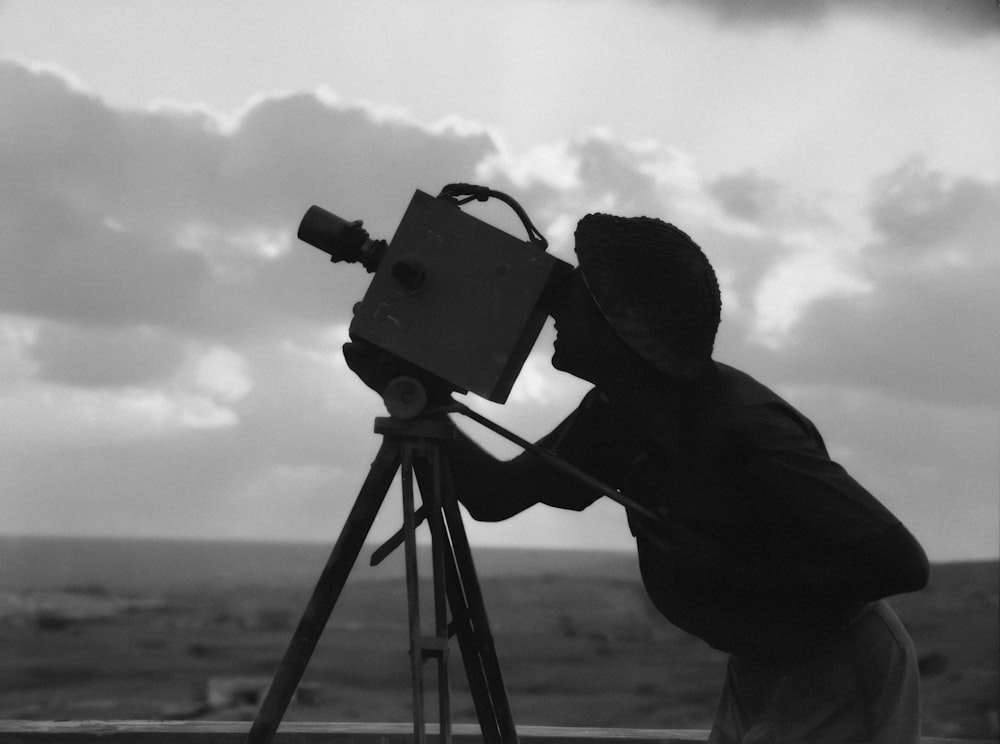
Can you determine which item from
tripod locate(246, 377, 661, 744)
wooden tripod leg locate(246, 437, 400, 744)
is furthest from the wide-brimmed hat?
wooden tripod leg locate(246, 437, 400, 744)

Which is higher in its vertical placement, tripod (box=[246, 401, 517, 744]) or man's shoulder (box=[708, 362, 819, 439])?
man's shoulder (box=[708, 362, 819, 439])

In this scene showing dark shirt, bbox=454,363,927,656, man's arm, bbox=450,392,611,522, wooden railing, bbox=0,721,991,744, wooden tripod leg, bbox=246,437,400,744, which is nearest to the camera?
dark shirt, bbox=454,363,927,656

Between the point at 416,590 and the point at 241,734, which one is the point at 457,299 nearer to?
the point at 416,590

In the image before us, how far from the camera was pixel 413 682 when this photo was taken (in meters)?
1.74

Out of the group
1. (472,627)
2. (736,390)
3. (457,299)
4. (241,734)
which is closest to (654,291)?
(736,390)

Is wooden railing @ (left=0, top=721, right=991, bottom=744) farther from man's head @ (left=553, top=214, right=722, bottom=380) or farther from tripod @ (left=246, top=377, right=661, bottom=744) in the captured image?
man's head @ (left=553, top=214, right=722, bottom=380)

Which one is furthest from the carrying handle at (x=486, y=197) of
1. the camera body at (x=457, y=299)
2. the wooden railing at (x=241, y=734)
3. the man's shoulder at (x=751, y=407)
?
the wooden railing at (x=241, y=734)

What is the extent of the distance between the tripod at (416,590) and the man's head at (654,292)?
0.40m

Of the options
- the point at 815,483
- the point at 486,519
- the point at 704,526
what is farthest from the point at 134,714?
the point at 815,483

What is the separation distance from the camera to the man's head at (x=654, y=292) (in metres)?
1.68

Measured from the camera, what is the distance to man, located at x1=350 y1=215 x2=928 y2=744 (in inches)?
58.9

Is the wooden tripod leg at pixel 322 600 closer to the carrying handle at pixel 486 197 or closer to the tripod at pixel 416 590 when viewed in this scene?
the tripod at pixel 416 590

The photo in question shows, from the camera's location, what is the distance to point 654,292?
1.70 metres

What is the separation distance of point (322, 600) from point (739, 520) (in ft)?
2.36
